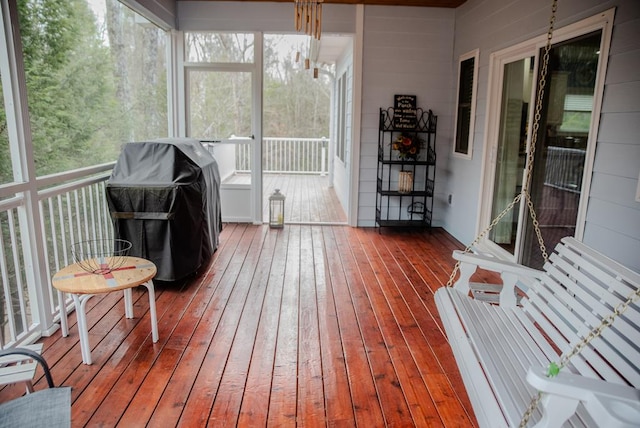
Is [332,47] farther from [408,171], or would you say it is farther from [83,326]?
[83,326]

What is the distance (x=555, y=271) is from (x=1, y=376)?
7.72 feet

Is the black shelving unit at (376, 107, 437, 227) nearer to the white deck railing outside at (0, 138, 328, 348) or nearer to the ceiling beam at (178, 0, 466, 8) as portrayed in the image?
the ceiling beam at (178, 0, 466, 8)

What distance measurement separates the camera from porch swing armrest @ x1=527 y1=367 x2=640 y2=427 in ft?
3.75

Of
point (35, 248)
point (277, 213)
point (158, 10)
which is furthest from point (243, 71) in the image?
point (35, 248)

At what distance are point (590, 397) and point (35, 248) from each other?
2.81 m

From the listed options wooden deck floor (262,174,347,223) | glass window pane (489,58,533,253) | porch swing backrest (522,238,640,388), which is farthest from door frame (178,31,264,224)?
porch swing backrest (522,238,640,388)

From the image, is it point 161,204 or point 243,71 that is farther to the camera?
point 243,71

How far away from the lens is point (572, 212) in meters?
3.08

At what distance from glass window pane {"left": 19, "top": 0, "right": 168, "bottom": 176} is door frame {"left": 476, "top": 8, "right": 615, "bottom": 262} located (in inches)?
138

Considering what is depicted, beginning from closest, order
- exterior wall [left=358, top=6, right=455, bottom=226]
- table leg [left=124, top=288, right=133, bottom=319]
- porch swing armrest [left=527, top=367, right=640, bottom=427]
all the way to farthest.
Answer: porch swing armrest [left=527, top=367, right=640, bottom=427]
table leg [left=124, top=288, right=133, bottom=319]
exterior wall [left=358, top=6, right=455, bottom=226]

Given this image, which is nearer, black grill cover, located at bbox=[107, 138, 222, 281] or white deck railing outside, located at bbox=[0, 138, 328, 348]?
white deck railing outside, located at bbox=[0, 138, 328, 348]

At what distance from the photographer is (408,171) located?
5609 mm

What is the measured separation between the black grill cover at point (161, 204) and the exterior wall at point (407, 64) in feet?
8.59

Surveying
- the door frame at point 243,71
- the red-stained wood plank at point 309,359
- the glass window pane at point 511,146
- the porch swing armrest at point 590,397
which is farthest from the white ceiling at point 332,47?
the porch swing armrest at point 590,397
